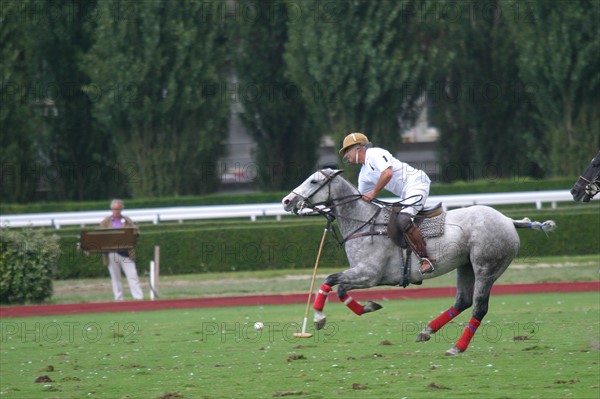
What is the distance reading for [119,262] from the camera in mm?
16797

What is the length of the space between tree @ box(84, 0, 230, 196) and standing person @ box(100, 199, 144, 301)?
1036 centimetres

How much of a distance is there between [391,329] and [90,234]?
5703mm

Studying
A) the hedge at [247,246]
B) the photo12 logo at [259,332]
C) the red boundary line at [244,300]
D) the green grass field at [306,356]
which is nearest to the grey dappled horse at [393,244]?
the green grass field at [306,356]

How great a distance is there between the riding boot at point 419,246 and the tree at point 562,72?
17.0 m

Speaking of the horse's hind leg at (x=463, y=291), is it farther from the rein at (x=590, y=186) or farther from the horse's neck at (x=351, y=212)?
the rein at (x=590, y=186)

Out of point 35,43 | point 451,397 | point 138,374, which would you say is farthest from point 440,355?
point 35,43

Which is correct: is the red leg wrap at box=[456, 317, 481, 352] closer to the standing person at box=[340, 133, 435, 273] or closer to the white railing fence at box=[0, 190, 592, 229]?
the standing person at box=[340, 133, 435, 273]

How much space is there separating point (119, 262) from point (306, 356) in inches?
257

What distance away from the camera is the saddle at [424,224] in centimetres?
996

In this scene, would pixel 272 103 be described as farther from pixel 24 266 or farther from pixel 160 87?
pixel 24 266

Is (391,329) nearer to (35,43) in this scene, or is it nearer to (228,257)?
(228,257)

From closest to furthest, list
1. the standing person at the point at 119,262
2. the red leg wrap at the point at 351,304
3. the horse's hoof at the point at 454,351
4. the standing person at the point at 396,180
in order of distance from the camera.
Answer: the red leg wrap at the point at 351,304
the standing person at the point at 396,180
the horse's hoof at the point at 454,351
the standing person at the point at 119,262

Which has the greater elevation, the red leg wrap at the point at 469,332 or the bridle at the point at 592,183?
the bridle at the point at 592,183

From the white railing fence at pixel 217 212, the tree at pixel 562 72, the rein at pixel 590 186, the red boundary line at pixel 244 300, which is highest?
the tree at pixel 562 72
